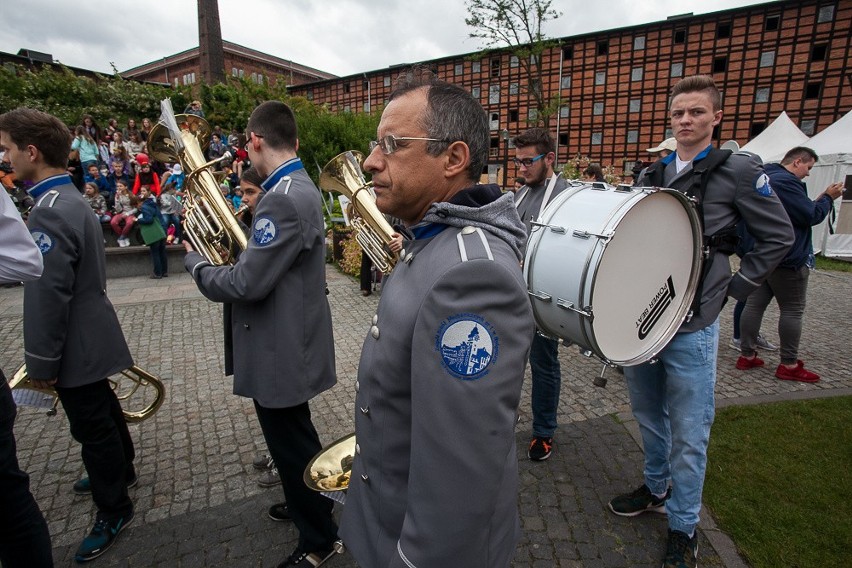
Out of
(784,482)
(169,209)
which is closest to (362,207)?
(784,482)

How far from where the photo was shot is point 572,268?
224 cm

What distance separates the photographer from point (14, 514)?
2.07 metres

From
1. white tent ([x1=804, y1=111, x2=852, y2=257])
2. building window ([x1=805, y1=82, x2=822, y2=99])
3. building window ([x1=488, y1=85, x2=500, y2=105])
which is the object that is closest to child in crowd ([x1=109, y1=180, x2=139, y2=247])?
white tent ([x1=804, y1=111, x2=852, y2=257])

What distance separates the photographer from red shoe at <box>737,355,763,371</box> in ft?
17.4

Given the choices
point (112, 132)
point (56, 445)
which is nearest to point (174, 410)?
point (56, 445)

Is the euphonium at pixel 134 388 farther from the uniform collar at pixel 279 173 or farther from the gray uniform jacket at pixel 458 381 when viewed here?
the gray uniform jacket at pixel 458 381

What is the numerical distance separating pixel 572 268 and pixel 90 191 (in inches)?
530

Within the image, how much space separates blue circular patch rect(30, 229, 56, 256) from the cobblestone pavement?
1.76m

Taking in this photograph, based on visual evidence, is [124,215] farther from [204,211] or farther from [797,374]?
[797,374]

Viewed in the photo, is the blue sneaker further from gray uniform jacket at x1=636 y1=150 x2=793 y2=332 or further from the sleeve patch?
the sleeve patch

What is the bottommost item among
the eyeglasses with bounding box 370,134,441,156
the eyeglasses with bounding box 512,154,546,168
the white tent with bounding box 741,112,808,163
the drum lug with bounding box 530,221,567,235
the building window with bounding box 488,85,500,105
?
the drum lug with bounding box 530,221,567,235

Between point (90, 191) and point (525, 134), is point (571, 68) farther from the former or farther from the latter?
point (525, 134)

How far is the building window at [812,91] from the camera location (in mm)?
30266

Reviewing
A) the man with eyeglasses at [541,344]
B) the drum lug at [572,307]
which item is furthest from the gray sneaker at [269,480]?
the drum lug at [572,307]
